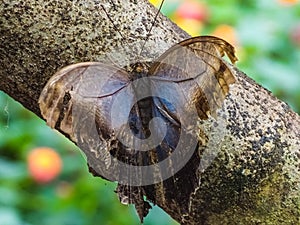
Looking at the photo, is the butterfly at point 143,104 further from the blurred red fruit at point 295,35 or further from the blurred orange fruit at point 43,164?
the blurred red fruit at point 295,35

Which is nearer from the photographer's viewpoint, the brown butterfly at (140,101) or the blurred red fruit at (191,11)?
the brown butterfly at (140,101)

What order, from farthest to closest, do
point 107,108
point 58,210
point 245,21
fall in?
1. point 245,21
2. point 58,210
3. point 107,108

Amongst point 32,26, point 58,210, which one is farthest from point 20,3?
point 58,210

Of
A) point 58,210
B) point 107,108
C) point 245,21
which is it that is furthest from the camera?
point 245,21

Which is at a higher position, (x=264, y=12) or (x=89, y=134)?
(x=264, y=12)

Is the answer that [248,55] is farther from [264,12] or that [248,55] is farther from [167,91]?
[167,91]

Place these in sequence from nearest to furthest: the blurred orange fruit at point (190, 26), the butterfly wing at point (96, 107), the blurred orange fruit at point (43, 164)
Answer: the butterfly wing at point (96, 107)
the blurred orange fruit at point (43, 164)
the blurred orange fruit at point (190, 26)

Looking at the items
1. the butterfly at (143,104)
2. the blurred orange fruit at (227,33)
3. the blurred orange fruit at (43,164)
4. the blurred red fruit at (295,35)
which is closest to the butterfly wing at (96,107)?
the butterfly at (143,104)

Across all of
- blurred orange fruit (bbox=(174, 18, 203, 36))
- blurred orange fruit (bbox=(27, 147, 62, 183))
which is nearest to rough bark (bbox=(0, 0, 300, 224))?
blurred orange fruit (bbox=(27, 147, 62, 183))
